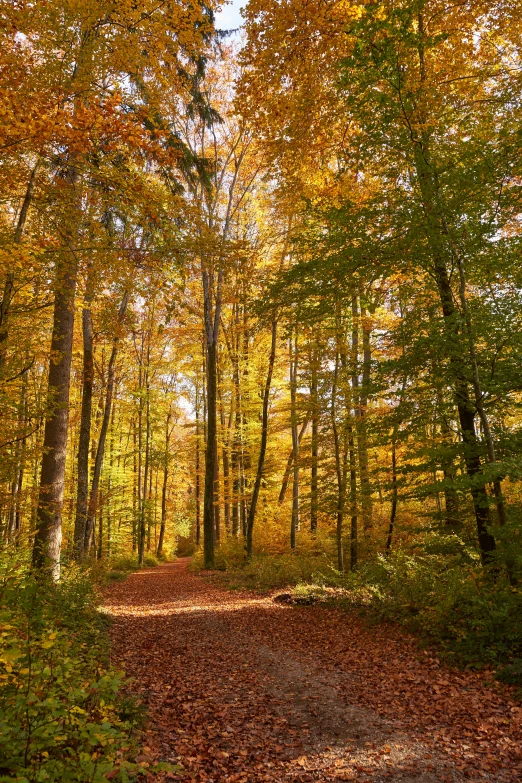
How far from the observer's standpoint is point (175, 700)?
528 cm

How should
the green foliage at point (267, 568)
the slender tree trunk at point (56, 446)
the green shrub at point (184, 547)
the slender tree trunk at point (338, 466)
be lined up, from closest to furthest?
the slender tree trunk at point (56, 446), the slender tree trunk at point (338, 466), the green foliage at point (267, 568), the green shrub at point (184, 547)

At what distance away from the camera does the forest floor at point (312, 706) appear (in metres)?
3.91

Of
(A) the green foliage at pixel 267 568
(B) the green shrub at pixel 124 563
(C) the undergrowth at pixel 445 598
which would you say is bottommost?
(B) the green shrub at pixel 124 563

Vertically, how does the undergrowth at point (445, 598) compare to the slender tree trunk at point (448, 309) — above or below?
below

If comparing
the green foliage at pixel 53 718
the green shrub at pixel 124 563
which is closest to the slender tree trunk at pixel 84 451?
the green foliage at pixel 53 718

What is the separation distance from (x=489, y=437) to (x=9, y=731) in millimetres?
6637

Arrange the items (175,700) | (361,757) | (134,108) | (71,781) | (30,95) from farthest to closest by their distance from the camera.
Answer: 1. (134,108)
2. (30,95)
3. (175,700)
4. (361,757)
5. (71,781)

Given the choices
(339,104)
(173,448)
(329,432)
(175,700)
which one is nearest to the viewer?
(175,700)

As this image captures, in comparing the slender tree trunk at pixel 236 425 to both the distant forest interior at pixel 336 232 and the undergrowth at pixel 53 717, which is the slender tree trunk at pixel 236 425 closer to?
the distant forest interior at pixel 336 232

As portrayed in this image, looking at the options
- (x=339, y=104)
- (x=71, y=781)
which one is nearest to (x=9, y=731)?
(x=71, y=781)

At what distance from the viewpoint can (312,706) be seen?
5.15 m

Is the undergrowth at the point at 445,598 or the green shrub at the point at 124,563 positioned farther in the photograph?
the green shrub at the point at 124,563

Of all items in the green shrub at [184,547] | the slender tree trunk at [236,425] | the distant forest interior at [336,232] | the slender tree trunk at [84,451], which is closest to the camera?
the distant forest interior at [336,232]

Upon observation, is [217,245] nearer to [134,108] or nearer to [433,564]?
[134,108]
